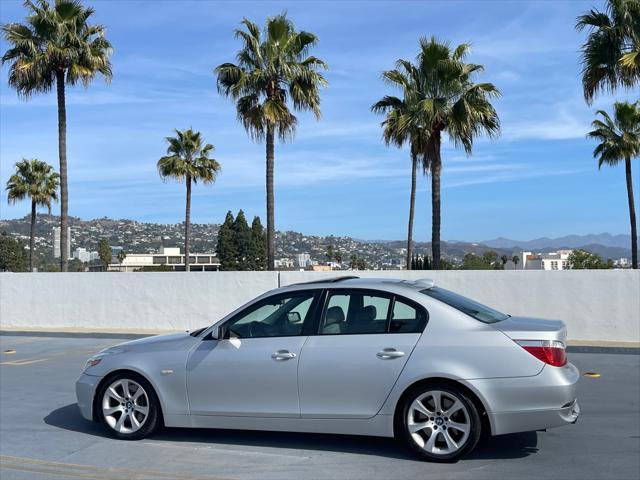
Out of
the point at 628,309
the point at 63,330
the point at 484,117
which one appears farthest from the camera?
the point at 484,117

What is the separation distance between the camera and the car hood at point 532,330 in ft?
19.0

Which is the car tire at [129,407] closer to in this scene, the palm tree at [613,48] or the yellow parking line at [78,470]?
the yellow parking line at [78,470]

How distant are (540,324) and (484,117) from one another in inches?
623

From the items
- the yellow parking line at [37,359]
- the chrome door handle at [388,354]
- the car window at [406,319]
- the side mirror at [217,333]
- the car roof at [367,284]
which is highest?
the car roof at [367,284]

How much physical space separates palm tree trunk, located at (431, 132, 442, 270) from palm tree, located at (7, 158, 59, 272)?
1199 inches

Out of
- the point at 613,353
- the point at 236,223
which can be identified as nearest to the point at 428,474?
the point at 613,353

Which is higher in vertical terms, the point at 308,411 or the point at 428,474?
the point at 308,411

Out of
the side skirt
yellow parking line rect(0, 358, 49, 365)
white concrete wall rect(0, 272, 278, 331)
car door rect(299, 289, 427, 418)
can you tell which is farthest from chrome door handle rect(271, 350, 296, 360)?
white concrete wall rect(0, 272, 278, 331)

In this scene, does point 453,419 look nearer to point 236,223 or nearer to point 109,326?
point 109,326

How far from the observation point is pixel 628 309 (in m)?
14.2

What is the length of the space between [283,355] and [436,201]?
54.7 feet

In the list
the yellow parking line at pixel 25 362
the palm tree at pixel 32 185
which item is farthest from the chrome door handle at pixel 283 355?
the palm tree at pixel 32 185

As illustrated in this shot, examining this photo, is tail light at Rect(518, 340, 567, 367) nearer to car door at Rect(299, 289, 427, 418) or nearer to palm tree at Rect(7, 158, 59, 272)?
car door at Rect(299, 289, 427, 418)

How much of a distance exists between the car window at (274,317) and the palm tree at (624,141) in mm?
30432
